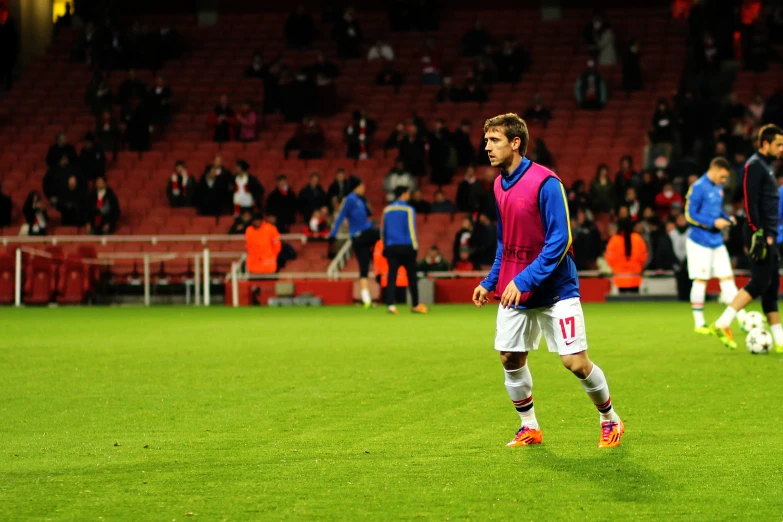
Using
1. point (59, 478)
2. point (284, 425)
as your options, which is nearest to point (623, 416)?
point (284, 425)

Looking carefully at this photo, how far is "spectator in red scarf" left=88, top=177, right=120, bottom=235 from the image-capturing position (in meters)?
27.2

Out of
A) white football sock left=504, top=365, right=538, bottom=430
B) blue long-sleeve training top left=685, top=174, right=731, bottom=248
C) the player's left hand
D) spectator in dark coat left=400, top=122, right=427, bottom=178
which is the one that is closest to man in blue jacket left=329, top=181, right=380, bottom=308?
spectator in dark coat left=400, top=122, right=427, bottom=178

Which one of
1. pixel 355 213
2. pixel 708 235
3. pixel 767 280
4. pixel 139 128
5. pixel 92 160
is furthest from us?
pixel 139 128

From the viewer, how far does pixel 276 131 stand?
3142 centimetres

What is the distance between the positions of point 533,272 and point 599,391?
85 cm

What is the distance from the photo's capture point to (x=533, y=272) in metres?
6.70

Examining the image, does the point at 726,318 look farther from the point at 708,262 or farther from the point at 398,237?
the point at 398,237

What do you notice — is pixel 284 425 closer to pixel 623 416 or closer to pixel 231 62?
pixel 623 416

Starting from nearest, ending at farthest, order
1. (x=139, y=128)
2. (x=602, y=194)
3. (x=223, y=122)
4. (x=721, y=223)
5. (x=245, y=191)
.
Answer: (x=721, y=223), (x=602, y=194), (x=245, y=191), (x=223, y=122), (x=139, y=128)

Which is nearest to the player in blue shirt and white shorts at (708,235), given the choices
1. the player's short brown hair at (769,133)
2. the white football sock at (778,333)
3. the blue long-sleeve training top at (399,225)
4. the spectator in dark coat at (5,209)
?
the white football sock at (778,333)

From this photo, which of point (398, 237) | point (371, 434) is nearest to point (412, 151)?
point (398, 237)

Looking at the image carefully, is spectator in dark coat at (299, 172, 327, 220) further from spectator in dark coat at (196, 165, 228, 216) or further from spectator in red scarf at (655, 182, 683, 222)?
spectator in red scarf at (655, 182, 683, 222)

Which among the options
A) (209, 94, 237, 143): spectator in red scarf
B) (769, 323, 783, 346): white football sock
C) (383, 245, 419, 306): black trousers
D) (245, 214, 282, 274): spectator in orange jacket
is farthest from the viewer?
(209, 94, 237, 143): spectator in red scarf

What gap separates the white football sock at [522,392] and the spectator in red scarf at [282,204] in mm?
20060
